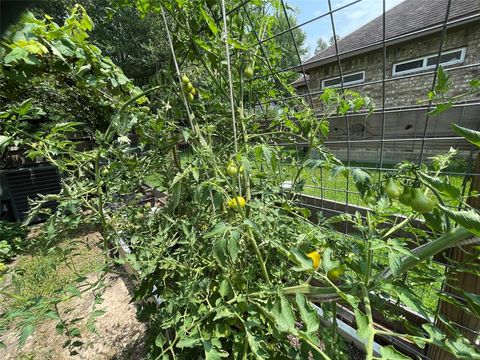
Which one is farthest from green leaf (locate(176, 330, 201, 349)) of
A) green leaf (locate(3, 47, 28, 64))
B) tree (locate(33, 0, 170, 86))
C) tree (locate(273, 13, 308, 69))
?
tree (locate(33, 0, 170, 86))

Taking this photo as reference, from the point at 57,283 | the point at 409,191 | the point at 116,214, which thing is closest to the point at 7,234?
the point at 57,283

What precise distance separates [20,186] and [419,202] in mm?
4288

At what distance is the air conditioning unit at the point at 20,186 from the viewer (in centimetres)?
320

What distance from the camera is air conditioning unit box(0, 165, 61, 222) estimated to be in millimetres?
3195

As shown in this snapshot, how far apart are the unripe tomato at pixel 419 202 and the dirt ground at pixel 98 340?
4.29 ft

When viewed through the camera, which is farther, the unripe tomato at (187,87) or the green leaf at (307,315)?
the unripe tomato at (187,87)

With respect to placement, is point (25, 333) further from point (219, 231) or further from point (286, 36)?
point (286, 36)

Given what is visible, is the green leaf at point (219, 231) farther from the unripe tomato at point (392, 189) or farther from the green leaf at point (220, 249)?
the unripe tomato at point (392, 189)

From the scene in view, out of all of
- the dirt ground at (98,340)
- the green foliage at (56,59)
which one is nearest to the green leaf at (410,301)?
the green foliage at (56,59)

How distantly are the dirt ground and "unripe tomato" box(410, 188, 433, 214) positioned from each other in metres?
1.31

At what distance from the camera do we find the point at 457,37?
4.93 m

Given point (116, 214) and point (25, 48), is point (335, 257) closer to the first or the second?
point (116, 214)

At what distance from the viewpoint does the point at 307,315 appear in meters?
0.50

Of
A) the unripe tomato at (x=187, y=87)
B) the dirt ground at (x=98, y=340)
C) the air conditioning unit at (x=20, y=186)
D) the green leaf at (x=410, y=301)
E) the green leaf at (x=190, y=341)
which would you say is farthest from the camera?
the air conditioning unit at (x=20, y=186)
